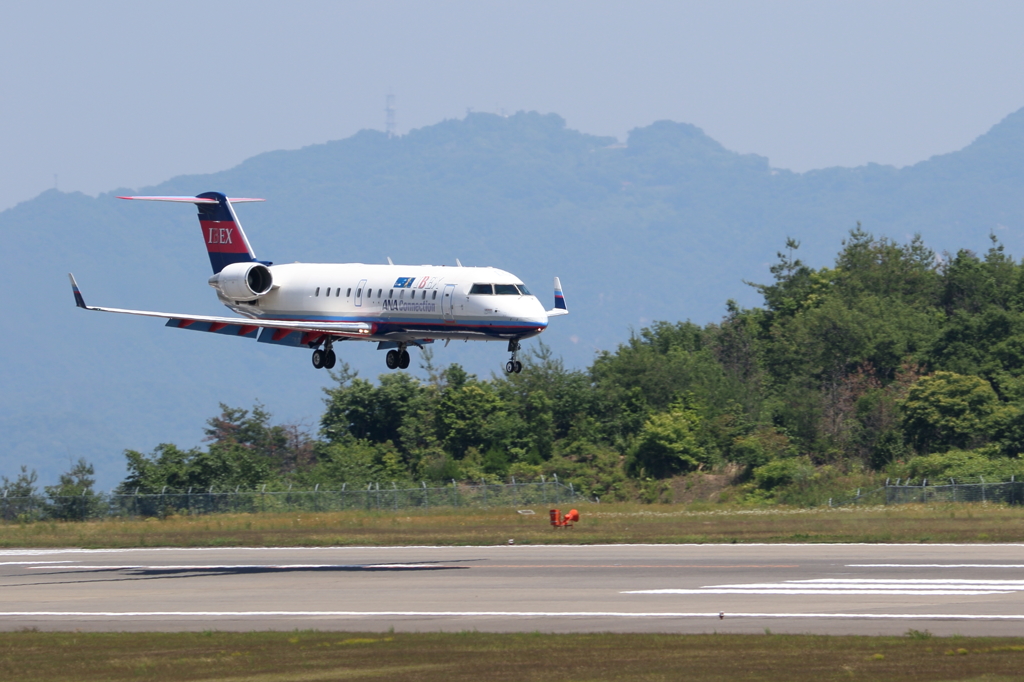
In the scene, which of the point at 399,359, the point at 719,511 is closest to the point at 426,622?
the point at 399,359

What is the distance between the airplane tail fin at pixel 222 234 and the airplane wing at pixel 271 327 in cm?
517

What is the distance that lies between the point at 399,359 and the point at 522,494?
67.3 feet

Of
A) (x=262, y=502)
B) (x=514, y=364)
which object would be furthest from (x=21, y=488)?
(x=514, y=364)

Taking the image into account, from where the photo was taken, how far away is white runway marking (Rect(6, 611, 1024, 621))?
90.1 feet

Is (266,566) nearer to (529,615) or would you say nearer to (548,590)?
(548,590)

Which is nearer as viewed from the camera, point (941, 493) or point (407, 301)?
point (407, 301)

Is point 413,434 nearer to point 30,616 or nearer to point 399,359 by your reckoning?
point 399,359

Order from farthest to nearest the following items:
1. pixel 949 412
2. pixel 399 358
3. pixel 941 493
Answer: pixel 949 412 < pixel 941 493 < pixel 399 358

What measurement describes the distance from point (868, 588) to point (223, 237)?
35.0 metres

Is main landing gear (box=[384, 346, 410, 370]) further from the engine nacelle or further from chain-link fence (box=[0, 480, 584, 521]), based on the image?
chain-link fence (box=[0, 480, 584, 521])

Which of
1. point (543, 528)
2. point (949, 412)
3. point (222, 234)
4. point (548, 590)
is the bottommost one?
point (548, 590)

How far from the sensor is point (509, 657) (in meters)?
24.1

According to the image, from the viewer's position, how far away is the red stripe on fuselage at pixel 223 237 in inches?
2288

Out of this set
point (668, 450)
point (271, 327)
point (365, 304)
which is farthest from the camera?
point (668, 450)
